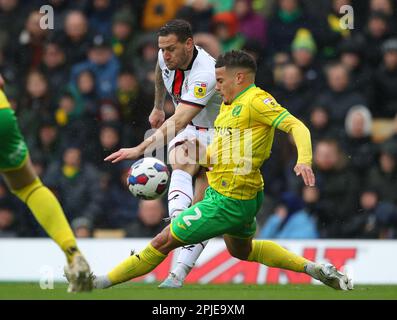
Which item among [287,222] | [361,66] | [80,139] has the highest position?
[361,66]

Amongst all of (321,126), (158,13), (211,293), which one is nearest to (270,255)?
(211,293)

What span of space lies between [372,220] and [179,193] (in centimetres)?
377

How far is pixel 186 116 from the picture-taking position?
8773 millimetres

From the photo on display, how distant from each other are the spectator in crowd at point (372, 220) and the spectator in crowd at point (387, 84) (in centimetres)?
128

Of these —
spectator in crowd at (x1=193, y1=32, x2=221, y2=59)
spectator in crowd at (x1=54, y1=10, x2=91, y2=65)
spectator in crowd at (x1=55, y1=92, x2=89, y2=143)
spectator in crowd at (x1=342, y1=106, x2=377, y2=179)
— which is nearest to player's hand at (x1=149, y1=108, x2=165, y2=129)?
spectator in crowd at (x1=193, y1=32, x2=221, y2=59)

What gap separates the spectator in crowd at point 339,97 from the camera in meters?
12.4

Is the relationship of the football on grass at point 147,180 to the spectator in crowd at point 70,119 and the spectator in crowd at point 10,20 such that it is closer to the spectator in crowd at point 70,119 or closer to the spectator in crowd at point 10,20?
the spectator in crowd at point 70,119

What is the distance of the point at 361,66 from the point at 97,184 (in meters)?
3.49

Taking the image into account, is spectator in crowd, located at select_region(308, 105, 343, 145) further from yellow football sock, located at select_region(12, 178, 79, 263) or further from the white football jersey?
yellow football sock, located at select_region(12, 178, 79, 263)

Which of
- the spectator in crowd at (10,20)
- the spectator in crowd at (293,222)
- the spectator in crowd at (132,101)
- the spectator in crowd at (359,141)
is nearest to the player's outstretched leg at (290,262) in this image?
the spectator in crowd at (293,222)

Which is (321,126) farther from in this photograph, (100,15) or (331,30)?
(100,15)
